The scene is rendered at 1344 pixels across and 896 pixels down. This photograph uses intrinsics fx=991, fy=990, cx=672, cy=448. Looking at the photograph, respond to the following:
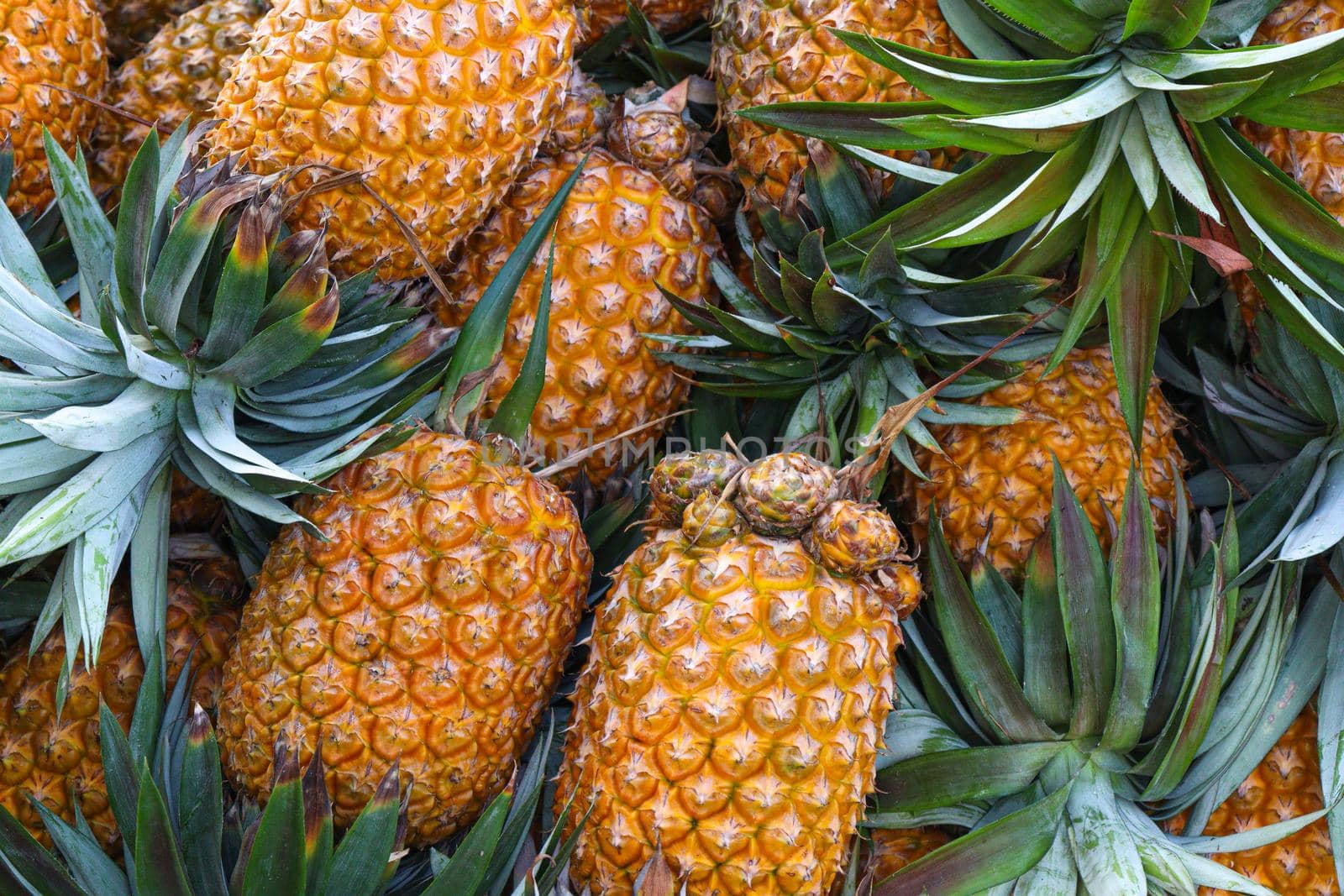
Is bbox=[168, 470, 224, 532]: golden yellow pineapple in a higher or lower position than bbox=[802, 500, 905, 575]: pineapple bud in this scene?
lower

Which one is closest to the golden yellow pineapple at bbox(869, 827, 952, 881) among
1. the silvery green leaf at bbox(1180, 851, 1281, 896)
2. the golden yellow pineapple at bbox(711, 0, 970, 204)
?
the silvery green leaf at bbox(1180, 851, 1281, 896)

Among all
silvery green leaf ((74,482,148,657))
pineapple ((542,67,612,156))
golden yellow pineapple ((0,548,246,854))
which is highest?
pineapple ((542,67,612,156))

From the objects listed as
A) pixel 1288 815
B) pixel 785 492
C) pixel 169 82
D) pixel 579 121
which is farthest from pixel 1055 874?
pixel 169 82

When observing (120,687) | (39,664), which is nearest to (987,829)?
(120,687)

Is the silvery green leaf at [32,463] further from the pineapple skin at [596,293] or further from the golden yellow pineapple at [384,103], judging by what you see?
the pineapple skin at [596,293]

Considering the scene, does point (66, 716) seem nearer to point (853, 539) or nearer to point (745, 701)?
point (745, 701)

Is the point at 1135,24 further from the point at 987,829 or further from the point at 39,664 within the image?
the point at 39,664

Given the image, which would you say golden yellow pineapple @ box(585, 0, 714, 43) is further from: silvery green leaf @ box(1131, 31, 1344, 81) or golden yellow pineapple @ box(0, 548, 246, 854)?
golden yellow pineapple @ box(0, 548, 246, 854)

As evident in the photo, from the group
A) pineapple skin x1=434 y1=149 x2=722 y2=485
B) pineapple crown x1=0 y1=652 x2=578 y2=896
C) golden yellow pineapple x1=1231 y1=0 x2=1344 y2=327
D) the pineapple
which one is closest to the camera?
pineapple crown x1=0 y1=652 x2=578 y2=896
